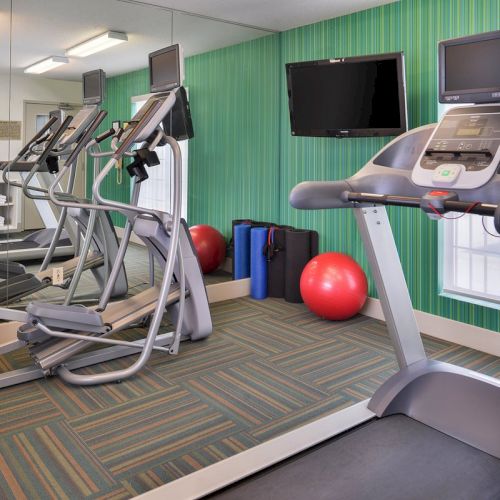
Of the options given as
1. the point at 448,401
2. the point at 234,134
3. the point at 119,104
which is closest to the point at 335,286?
the point at 448,401

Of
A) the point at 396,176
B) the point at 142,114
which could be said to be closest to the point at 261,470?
the point at 396,176

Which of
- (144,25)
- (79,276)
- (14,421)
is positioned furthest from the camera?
(144,25)

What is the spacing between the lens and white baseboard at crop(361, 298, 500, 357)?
11.6 ft

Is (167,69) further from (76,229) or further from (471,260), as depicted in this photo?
(471,260)

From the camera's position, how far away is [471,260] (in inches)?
148

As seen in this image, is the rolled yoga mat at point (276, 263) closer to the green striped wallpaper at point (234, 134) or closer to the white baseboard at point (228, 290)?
Answer: the white baseboard at point (228, 290)

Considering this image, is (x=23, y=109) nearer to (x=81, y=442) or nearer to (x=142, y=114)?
(x=142, y=114)

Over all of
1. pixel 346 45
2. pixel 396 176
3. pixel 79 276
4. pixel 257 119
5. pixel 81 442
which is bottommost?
pixel 81 442

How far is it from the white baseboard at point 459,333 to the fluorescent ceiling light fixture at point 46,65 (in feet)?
10.5

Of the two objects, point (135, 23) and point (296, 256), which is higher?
point (135, 23)

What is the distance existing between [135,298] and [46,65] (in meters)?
1.79

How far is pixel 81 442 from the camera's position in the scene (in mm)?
2438

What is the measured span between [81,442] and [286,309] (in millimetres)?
2423

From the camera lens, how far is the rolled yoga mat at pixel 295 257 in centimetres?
469
